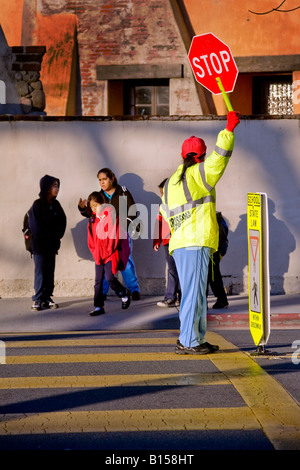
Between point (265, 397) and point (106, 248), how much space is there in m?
5.29

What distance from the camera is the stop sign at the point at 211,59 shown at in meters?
20.5

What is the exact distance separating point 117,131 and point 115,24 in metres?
8.42

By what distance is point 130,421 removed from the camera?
567cm

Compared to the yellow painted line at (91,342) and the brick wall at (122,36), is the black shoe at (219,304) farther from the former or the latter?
the brick wall at (122,36)

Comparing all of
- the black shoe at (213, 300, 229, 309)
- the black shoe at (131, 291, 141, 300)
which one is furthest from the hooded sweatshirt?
the black shoe at (213, 300, 229, 309)

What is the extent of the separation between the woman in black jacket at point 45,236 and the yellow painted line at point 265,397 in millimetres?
4218

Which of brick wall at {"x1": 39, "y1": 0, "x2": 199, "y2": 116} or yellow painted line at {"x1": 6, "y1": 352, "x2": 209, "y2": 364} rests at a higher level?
brick wall at {"x1": 39, "y1": 0, "x2": 199, "y2": 116}

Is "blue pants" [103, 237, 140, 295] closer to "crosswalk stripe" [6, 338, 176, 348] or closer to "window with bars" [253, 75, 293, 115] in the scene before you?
"crosswalk stripe" [6, 338, 176, 348]

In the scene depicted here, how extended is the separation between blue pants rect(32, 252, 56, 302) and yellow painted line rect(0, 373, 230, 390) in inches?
190

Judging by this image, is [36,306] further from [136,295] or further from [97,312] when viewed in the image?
[136,295]

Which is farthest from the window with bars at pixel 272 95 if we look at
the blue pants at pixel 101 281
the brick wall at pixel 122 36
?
the blue pants at pixel 101 281

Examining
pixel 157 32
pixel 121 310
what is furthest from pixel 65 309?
pixel 157 32

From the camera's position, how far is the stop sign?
20453 millimetres

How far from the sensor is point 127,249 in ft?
38.1
